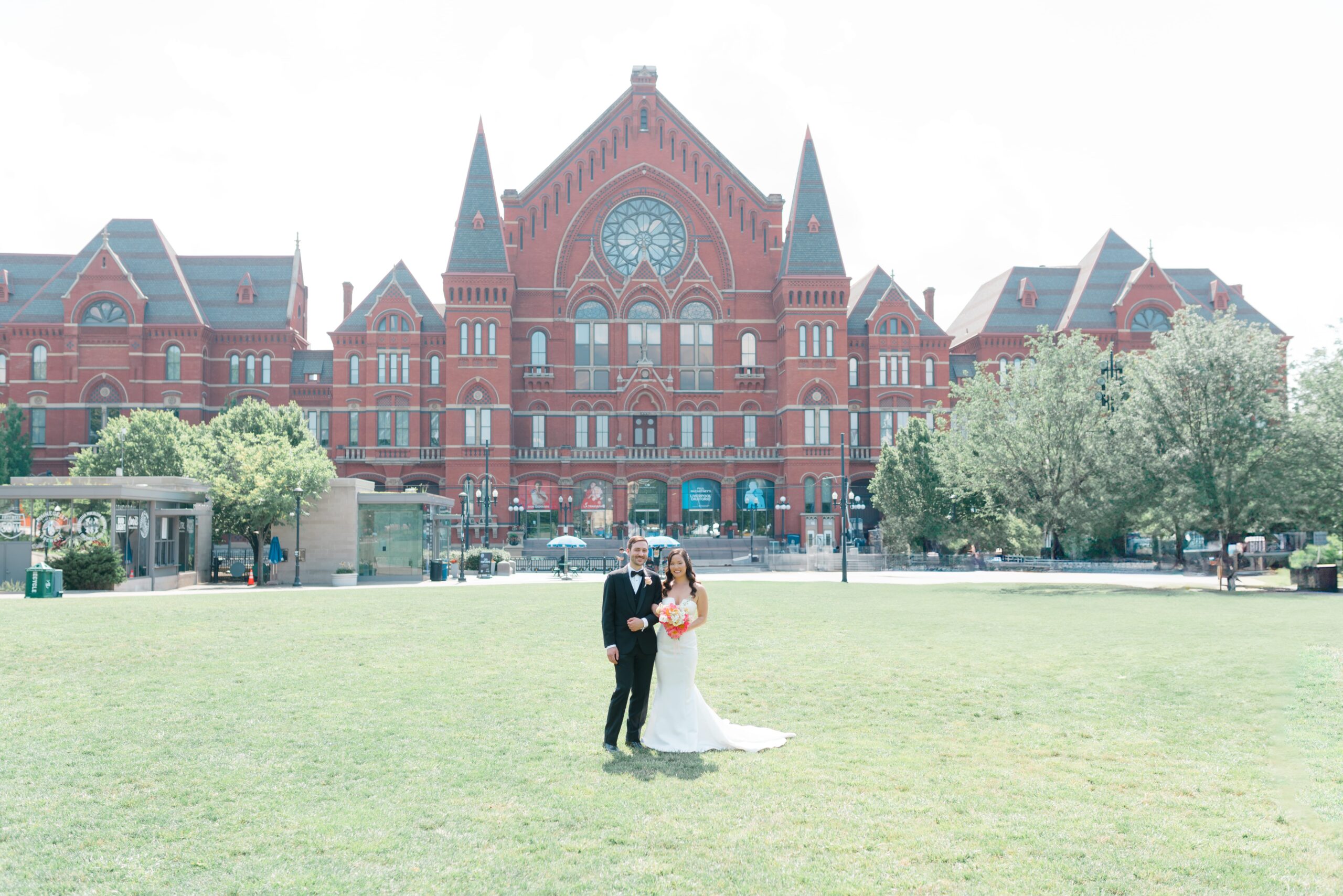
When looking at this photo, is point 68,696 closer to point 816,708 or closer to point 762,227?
point 816,708

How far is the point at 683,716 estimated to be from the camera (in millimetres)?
9641

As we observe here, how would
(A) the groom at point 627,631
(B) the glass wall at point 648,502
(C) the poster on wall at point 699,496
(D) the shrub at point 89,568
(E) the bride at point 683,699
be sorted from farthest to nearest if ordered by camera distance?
(C) the poster on wall at point 699,496 → (B) the glass wall at point 648,502 → (D) the shrub at point 89,568 → (A) the groom at point 627,631 → (E) the bride at point 683,699

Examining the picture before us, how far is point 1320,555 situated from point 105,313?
70845mm

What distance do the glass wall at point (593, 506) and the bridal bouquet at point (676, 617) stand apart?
60174 mm

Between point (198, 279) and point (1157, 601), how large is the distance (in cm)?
6785

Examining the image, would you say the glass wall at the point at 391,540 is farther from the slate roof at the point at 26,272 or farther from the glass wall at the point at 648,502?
the slate roof at the point at 26,272

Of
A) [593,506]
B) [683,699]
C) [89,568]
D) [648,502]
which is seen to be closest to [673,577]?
[683,699]

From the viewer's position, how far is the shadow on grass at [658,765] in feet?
28.6

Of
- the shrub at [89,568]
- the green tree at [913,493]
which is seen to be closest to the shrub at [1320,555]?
the green tree at [913,493]

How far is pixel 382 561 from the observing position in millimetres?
46125

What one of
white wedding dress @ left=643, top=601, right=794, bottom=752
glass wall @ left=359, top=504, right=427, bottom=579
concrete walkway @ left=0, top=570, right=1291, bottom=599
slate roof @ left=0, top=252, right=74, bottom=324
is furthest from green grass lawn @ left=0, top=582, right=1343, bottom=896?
slate roof @ left=0, top=252, right=74, bottom=324

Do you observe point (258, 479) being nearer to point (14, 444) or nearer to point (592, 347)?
point (592, 347)

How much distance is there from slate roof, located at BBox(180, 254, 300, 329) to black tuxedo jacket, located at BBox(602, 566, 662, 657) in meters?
68.3

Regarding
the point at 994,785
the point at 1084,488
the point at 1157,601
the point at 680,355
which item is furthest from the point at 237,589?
the point at 680,355
